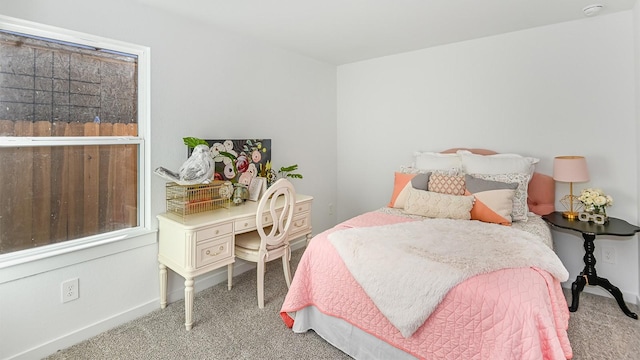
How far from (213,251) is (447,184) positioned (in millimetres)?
1959

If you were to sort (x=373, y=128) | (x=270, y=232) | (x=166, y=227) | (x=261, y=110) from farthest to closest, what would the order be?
(x=373, y=128)
(x=261, y=110)
(x=270, y=232)
(x=166, y=227)

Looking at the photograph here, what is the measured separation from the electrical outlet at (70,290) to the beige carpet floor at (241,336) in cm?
31

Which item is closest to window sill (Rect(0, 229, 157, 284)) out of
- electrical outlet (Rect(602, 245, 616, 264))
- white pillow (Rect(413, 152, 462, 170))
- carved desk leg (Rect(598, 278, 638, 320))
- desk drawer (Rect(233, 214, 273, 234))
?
desk drawer (Rect(233, 214, 273, 234))

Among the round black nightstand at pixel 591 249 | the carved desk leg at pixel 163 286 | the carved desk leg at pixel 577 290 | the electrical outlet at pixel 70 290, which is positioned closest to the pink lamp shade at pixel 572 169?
the round black nightstand at pixel 591 249

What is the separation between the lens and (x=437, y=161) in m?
3.07

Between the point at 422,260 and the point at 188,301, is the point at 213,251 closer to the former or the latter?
the point at 188,301

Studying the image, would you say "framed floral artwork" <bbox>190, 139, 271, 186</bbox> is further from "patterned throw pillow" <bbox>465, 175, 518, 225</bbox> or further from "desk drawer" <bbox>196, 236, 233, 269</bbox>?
"patterned throw pillow" <bbox>465, 175, 518, 225</bbox>

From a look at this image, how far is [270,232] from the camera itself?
245 centimetres

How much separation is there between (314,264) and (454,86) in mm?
2450

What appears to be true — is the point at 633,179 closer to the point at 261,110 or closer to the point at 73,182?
the point at 261,110

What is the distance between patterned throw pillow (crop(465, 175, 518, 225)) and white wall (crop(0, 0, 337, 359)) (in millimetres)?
1920

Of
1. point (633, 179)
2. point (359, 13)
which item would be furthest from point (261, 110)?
point (633, 179)

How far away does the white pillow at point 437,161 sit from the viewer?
A: 2.99 metres

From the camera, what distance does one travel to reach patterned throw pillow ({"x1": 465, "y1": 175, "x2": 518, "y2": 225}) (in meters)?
2.38
